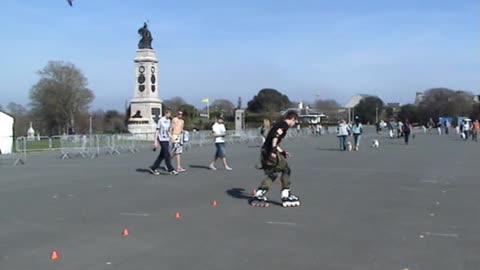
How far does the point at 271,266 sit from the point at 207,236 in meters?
1.58

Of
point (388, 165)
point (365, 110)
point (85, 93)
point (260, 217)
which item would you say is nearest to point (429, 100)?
point (365, 110)

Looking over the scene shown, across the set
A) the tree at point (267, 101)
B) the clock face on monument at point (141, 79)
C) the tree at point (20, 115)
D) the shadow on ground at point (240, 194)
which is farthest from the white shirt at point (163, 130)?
the tree at point (267, 101)

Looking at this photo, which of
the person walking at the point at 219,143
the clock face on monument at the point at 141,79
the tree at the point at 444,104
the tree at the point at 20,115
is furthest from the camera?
the tree at the point at 444,104

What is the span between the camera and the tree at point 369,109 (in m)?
144

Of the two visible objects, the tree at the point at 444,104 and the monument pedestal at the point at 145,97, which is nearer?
the monument pedestal at the point at 145,97

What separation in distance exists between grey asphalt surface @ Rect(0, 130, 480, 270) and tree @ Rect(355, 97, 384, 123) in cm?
13315

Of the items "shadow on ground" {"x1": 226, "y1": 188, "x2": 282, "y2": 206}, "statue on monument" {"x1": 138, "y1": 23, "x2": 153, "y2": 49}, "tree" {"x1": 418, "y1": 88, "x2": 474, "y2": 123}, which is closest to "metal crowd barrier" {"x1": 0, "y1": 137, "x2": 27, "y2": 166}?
"shadow on ground" {"x1": 226, "y1": 188, "x2": 282, "y2": 206}

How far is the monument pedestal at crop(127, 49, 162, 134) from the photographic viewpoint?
160 feet

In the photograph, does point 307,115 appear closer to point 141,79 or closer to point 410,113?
point 410,113

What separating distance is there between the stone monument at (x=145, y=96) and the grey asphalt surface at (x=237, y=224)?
3533 centimetres

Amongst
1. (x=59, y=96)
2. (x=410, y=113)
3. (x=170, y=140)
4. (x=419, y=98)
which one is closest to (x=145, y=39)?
(x=59, y=96)

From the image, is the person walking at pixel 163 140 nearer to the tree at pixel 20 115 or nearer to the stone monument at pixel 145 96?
the stone monument at pixel 145 96

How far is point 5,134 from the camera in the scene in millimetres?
23094

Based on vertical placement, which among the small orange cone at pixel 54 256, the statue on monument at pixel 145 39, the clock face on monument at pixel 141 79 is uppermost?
the statue on monument at pixel 145 39
